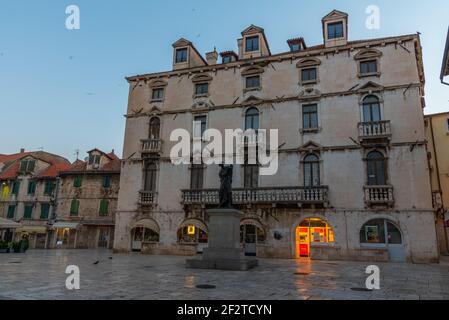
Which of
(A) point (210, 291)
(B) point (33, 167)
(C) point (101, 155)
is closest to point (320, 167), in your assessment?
(A) point (210, 291)

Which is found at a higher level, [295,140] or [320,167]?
[295,140]

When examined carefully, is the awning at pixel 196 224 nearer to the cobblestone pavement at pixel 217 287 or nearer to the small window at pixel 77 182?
the cobblestone pavement at pixel 217 287

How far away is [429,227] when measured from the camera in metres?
19.2

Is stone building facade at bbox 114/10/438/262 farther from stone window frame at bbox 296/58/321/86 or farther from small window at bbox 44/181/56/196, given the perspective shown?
small window at bbox 44/181/56/196

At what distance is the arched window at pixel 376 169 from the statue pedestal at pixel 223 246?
34.0ft

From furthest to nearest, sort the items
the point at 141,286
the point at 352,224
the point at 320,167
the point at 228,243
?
the point at 320,167
the point at 352,224
the point at 228,243
the point at 141,286

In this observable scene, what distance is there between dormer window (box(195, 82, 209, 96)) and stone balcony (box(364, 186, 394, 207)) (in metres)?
14.1

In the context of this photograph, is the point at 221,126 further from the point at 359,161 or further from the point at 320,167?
the point at 359,161

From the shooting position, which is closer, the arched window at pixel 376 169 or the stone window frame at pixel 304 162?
the arched window at pixel 376 169

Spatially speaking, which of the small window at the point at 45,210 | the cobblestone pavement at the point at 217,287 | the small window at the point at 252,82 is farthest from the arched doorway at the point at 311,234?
the small window at the point at 45,210

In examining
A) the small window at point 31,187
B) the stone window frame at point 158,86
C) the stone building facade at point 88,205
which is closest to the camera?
the stone window frame at point 158,86

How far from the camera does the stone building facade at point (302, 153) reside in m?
20.3

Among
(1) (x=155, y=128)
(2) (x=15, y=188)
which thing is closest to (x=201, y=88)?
(1) (x=155, y=128)
